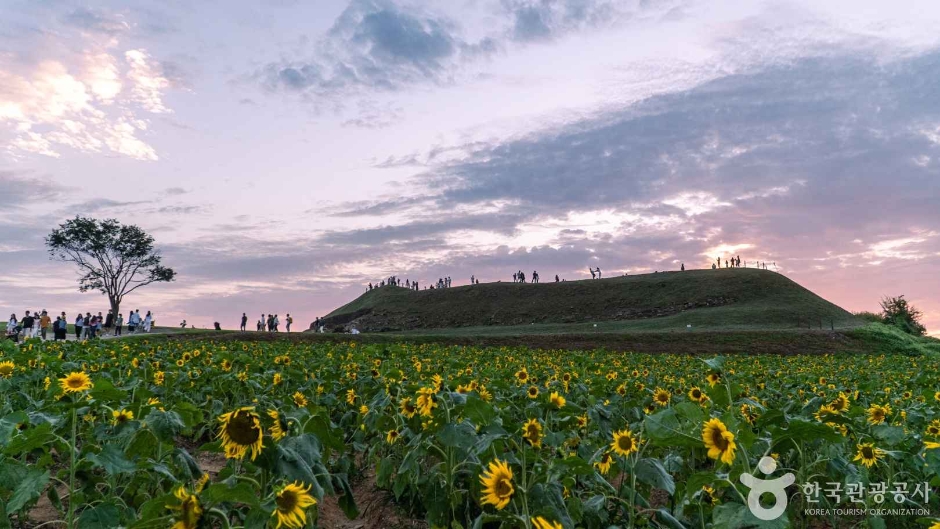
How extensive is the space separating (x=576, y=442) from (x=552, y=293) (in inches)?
2866

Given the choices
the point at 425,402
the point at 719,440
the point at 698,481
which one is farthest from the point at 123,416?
the point at 719,440

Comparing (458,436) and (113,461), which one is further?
(458,436)

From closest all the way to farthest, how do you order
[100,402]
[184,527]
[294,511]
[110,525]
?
[184,527] < [294,511] < [110,525] < [100,402]

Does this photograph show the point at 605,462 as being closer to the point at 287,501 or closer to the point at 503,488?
the point at 503,488

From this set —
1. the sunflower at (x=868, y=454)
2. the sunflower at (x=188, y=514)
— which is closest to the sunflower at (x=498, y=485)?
the sunflower at (x=188, y=514)

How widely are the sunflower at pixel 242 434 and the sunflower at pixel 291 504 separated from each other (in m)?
0.24

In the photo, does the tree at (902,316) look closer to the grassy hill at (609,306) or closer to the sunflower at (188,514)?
the grassy hill at (609,306)

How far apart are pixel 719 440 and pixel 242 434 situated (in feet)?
7.07

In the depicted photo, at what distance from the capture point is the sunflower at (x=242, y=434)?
7.98 feet

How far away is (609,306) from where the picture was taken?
6938cm

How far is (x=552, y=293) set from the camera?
77562mm

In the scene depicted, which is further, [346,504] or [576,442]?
[576,442]

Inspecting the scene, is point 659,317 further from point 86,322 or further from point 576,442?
point 576,442

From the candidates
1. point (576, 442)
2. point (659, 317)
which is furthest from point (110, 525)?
point (659, 317)
